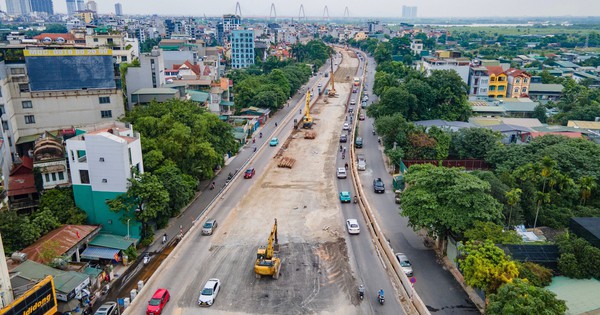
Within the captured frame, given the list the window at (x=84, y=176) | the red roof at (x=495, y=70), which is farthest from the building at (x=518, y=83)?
the window at (x=84, y=176)

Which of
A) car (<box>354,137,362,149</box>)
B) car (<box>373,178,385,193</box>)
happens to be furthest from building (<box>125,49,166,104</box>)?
car (<box>373,178,385,193</box>)

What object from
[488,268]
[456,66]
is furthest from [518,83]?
[488,268]

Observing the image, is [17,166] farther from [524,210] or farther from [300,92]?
[300,92]

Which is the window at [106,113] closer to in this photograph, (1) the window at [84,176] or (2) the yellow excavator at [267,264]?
(1) the window at [84,176]

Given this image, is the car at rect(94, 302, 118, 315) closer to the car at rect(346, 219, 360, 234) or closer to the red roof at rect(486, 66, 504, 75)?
the car at rect(346, 219, 360, 234)

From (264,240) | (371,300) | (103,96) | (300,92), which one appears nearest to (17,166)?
(103,96)

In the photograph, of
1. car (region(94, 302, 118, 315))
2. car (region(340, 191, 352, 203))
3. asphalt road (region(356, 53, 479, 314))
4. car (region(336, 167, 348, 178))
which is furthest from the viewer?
car (region(336, 167, 348, 178))
